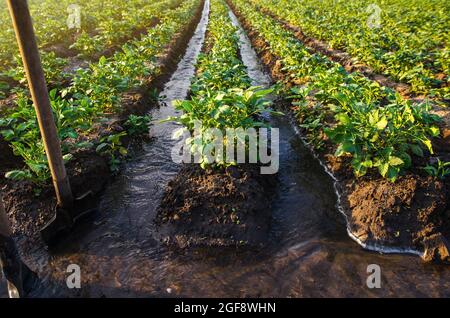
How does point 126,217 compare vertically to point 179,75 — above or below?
below

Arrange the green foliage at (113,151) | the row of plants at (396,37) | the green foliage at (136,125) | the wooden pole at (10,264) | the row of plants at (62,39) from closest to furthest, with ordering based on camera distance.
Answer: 1. the wooden pole at (10,264)
2. the green foliage at (113,151)
3. the green foliage at (136,125)
4. the row of plants at (396,37)
5. the row of plants at (62,39)

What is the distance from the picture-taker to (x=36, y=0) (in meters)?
23.9

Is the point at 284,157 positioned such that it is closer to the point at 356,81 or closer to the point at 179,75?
the point at 356,81

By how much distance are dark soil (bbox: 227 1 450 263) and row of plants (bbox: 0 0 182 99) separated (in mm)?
6327

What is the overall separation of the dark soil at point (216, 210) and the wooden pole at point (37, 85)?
1250 millimetres

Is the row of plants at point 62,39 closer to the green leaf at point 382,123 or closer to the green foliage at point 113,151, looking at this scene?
the green foliage at point 113,151

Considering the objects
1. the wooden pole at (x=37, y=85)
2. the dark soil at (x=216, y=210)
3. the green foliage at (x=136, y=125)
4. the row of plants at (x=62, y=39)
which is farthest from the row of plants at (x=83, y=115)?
the dark soil at (x=216, y=210)

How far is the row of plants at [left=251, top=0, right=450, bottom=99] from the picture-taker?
7380 mm

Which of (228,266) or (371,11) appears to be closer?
(228,266)

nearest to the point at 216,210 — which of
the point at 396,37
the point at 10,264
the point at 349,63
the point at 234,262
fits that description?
the point at 234,262

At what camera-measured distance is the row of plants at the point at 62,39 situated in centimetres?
762

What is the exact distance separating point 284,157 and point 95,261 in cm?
337
